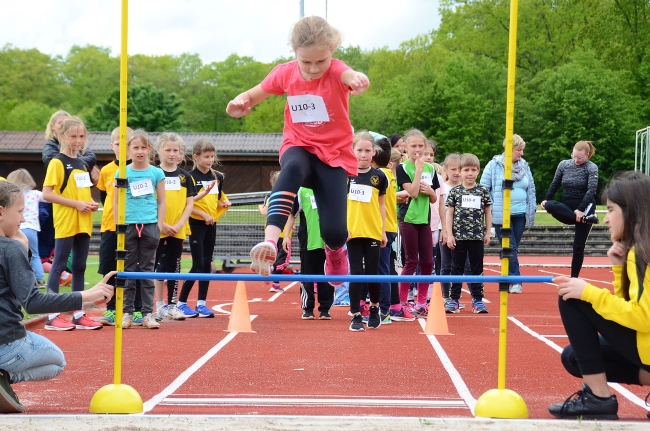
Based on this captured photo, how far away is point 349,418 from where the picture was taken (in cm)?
402

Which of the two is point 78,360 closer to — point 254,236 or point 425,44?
A: point 254,236

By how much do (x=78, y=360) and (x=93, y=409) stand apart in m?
2.00

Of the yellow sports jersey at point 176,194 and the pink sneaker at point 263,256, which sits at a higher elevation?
the yellow sports jersey at point 176,194

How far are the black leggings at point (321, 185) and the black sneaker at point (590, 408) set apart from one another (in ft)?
5.49

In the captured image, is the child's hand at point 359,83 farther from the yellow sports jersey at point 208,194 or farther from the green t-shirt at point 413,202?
the yellow sports jersey at point 208,194

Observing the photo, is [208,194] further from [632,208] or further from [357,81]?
[632,208]

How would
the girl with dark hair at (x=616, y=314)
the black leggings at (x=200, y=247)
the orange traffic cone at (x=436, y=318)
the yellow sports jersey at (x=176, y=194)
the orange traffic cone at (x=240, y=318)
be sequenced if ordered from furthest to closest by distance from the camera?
the black leggings at (x=200, y=247) < the yellow sports jersey at (x=176, y=194) < the orange traffic cone at (x=240, y=318) < the orange traffic cone at (x=436, y=318) < the girl with dark hair at (x=616, y=314)

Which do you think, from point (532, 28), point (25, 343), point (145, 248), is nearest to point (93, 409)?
point (25, 343)

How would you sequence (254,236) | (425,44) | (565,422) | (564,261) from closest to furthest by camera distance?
(565,422), (254,236), (564,261), (425,44)

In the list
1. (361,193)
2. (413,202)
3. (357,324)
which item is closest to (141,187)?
(361,193)

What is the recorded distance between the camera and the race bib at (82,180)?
789 cm

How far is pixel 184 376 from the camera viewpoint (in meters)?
5.57

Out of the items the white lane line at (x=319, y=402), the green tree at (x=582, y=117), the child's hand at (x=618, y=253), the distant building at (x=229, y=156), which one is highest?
the green tree at (x=582, y=117)

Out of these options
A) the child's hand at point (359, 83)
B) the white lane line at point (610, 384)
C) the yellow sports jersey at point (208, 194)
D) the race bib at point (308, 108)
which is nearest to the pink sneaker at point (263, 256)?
the race bib at point (308, 108)
